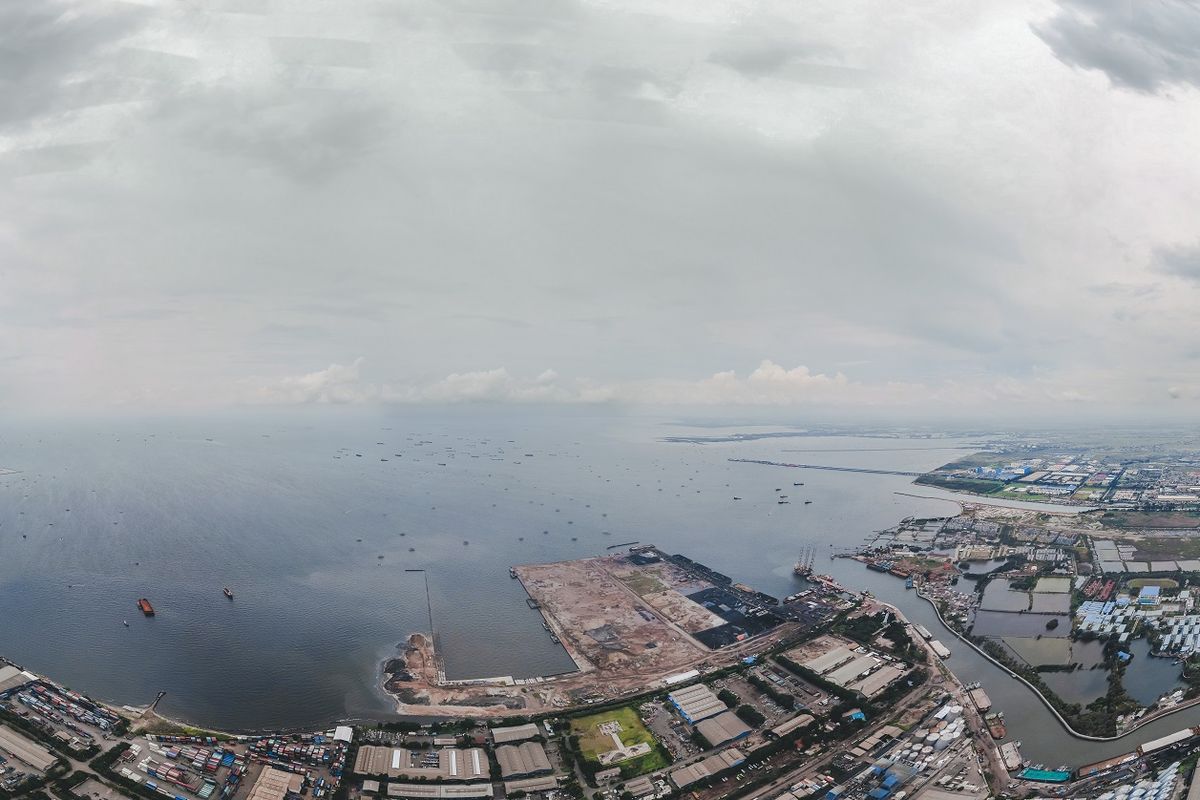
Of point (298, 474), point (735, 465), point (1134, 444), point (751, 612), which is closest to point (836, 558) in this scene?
point (751, 612)

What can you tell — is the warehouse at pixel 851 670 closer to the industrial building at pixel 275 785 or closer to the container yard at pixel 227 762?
the container yard at pixel 227 762

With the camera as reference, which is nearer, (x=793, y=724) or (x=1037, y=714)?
(x=793, y=724)

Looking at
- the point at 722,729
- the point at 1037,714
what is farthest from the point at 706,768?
the point at 1037,714

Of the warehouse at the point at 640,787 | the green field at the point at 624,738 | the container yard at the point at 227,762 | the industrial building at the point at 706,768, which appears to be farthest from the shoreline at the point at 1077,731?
the container yard at the point at 227,762

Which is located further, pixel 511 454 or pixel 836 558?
pixel 511 454

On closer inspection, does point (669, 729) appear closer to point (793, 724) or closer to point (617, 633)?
point (793, 724)

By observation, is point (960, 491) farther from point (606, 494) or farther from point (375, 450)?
point (375, 450)
